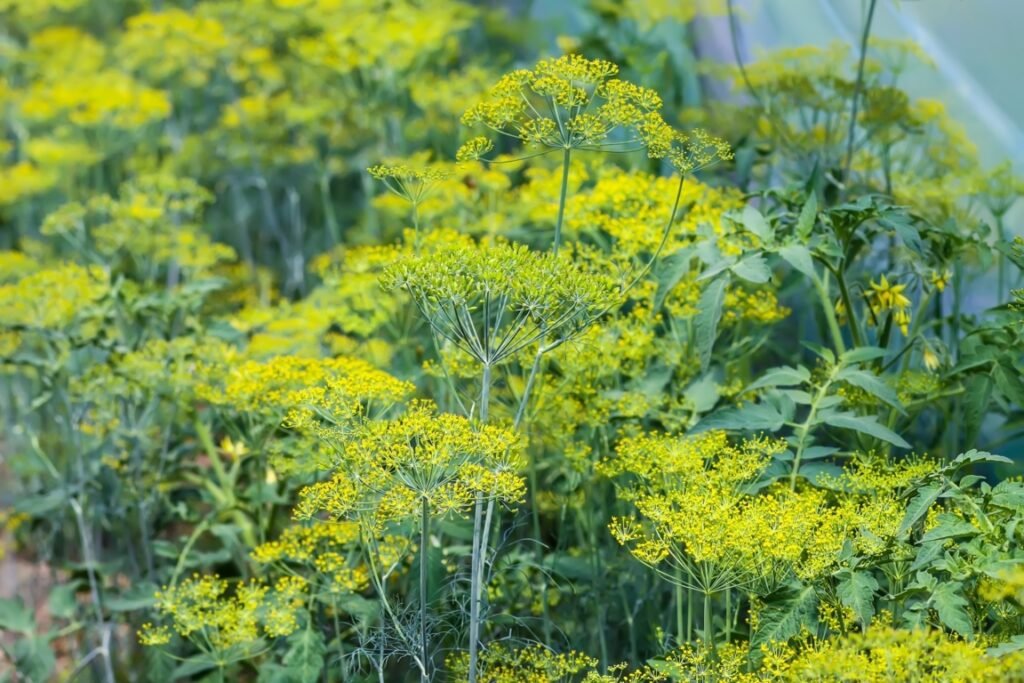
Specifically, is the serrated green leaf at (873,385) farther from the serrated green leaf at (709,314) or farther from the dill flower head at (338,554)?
the dill flower head at (338,554)

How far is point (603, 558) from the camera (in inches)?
101

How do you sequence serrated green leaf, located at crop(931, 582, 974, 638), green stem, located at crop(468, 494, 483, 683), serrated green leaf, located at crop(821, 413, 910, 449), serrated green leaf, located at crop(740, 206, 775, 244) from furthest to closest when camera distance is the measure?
serrated green leaf, located at crop(740, 206, 775, 244), serrated green leaf, located at crop(821, 413, 910, 449), green stem, located at crop(468, 494, 483, 683), serrated green leaf, located at crop(931, 582, 974, 638)

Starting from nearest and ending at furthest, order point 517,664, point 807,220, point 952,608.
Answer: point 952,608 → point 517,664 → point 807,220

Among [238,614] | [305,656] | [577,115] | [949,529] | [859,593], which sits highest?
[577,115]

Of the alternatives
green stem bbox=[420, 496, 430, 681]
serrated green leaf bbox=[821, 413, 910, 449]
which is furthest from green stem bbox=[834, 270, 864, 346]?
green stem bbox=[420, 496, 430, 681]

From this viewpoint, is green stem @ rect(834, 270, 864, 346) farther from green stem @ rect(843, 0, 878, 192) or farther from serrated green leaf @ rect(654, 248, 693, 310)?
green stem @ rect(843, 0, 878, 192)

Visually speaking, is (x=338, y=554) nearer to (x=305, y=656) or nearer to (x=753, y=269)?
(x=305, y=656)

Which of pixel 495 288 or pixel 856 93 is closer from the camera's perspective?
pixel 495 288

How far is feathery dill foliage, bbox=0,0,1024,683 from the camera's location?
188 cm

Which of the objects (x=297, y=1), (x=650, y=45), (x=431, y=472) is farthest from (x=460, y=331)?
(x=297, y=1)

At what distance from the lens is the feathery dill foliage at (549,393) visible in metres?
1.88

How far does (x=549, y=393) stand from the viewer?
234cm

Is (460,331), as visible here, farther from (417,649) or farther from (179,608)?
(179,608)

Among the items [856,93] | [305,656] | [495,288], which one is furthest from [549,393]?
[856,93]
